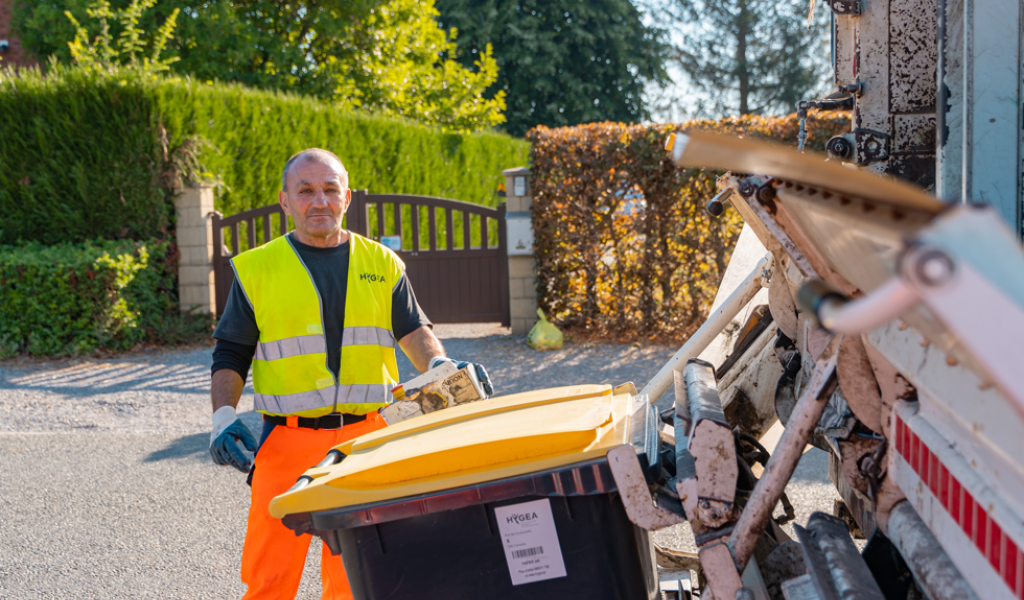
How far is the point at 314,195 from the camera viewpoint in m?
2.77

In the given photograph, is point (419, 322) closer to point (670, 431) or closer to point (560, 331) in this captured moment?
point (670, 431)

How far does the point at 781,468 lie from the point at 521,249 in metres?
6.85

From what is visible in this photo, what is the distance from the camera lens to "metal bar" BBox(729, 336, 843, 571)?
169 centimetres

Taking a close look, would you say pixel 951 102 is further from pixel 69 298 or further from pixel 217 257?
pixel 217 257

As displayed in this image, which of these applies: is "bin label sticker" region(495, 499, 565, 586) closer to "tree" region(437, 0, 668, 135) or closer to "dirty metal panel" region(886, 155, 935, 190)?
"dirty metal panel" region(886, 155, 935, 190)

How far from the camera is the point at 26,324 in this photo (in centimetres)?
796

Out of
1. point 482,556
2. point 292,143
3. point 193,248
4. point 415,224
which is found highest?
point 292,143

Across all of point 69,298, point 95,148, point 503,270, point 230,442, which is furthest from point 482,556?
point 95,148

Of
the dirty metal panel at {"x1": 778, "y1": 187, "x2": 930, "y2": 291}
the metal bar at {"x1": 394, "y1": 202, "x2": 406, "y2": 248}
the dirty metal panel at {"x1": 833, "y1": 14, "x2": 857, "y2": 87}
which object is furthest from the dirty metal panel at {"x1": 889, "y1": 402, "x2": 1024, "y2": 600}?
the metal bar at {"x1": 394, "y1": 202, "x2": 406, "y2": 248}

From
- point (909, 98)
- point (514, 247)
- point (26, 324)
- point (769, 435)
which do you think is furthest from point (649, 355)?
point (26, 324)

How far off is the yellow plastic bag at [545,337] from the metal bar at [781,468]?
6258 mm

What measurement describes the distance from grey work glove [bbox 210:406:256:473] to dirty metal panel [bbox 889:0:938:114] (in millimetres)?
2196

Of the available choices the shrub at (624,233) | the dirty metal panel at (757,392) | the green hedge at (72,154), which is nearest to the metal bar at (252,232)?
the green hedge at (72,154)

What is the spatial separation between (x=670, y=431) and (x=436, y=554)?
1.09 m
